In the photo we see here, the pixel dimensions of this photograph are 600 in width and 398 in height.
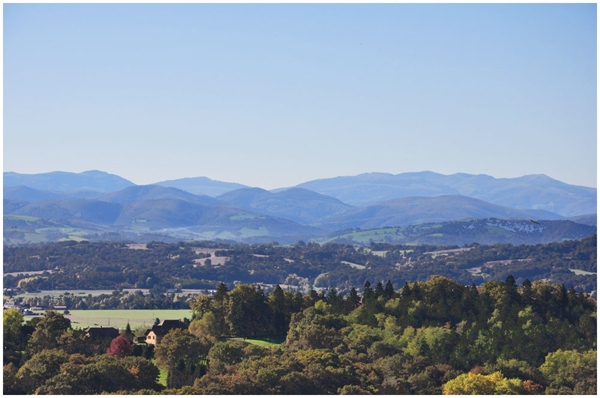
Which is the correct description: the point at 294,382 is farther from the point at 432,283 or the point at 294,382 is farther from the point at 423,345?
the point at 432,283

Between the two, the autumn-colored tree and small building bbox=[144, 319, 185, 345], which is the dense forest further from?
small building bbox=[144, 319, 185, 345]

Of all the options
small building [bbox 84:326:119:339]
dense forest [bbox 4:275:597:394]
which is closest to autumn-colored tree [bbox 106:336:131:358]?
dense forest [bbox 4:275:597:394]

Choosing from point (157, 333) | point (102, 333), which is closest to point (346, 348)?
point (157, 333)

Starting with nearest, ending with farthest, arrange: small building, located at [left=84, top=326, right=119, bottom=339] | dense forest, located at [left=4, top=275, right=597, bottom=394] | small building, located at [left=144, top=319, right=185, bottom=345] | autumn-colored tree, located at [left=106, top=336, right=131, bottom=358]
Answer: dense forest, located at [left=4, top=275, right=597, bottom=394]
autumn-colored tree, located at [left=106, top=336, right=131, bottom=358]
small building, located at [left=144, top=319, right=185, bottom=345]
small building, located at [left=84, top=326, right=119, bottom=339]

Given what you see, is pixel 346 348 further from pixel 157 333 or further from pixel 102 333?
pixel 102 333

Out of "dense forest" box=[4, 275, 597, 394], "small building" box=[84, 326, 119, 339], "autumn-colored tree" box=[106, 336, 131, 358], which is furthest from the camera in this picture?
"small building" box=[84, 326, 119, 339]

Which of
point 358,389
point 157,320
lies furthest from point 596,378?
point 157,320

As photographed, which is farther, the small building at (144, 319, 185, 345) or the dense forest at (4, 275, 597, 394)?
the small building at (144, 319, 185, 345)

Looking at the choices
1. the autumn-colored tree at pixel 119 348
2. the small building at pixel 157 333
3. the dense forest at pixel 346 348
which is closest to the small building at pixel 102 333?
the dense forest at pixel 346 348
